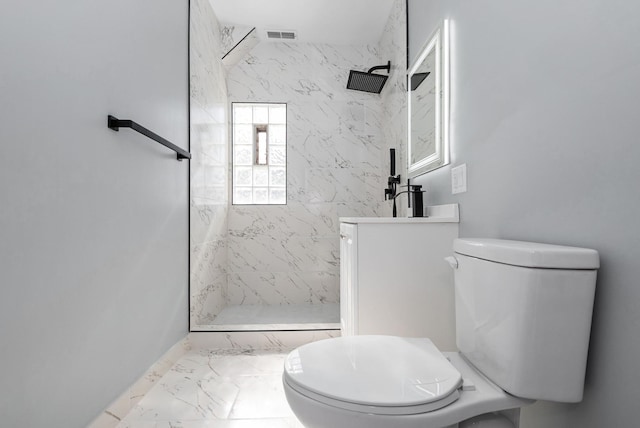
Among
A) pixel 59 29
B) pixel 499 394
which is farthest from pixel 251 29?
pixel 499 394

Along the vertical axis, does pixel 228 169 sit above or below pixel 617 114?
above

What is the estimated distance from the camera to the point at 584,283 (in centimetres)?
71

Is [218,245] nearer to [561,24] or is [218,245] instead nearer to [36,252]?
[36,252]

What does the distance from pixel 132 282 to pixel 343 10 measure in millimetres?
2341

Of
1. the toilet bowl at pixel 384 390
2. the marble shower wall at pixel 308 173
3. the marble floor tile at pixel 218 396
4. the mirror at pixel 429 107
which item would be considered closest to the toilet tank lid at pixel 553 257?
the toilet bowl at pixel 384 390

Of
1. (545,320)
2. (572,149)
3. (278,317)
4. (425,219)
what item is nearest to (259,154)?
Result: (278,317)

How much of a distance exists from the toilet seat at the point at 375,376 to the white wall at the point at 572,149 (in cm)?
33

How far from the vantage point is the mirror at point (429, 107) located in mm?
1578

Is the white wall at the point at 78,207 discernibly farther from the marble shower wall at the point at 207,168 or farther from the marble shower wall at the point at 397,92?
the marble shower wall at the point at 397,92

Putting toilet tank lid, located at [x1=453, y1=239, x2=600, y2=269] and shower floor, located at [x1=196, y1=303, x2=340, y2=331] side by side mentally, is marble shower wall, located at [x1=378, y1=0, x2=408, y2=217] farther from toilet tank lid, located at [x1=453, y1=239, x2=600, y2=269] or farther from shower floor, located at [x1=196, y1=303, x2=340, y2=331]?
toilet tank lid, located at [x1=453, y1=239, x2=600, y2=269]

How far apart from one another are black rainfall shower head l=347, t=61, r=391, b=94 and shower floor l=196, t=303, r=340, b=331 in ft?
6.14

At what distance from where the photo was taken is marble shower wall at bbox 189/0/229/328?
2207 millimetres

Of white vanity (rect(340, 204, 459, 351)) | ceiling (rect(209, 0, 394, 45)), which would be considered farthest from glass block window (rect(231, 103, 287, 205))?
white vanity (rect(340, 204, 459, 351))

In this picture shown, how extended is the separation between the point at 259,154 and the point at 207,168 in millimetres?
749
